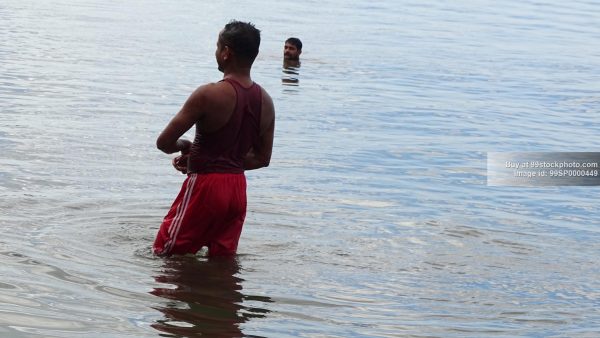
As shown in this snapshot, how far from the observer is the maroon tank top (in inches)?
276

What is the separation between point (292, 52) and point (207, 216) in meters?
13.0

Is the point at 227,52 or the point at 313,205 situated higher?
the point at 227,52

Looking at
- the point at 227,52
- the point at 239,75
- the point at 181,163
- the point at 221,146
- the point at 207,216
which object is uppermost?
the point at 227,52

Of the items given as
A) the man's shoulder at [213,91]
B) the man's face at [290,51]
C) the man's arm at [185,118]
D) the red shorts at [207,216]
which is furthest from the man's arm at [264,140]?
the man's face at [290,51]

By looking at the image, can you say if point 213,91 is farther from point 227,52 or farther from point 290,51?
point 290,51

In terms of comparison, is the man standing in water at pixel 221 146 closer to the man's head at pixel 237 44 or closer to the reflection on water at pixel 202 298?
Result: the man's head at pixel 237 44

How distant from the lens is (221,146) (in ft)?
23.2

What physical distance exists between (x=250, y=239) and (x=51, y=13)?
2011cm

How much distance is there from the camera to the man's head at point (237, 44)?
6.95 metres

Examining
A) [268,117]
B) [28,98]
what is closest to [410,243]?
[268,117]

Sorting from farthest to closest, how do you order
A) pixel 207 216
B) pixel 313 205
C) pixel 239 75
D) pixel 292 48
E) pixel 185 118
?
1. pixel 292 48
2. pixel 313 205
3. pixel 207 216
4. pixel 239 75
5. pixel 185 118

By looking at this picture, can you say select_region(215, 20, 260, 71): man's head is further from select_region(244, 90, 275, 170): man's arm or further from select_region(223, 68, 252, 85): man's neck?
select_region(244, 90, 275, 170): man's arm

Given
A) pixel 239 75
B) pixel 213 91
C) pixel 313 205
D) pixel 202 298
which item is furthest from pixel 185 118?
pixel 313 205

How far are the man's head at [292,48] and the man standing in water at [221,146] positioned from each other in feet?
41.2
